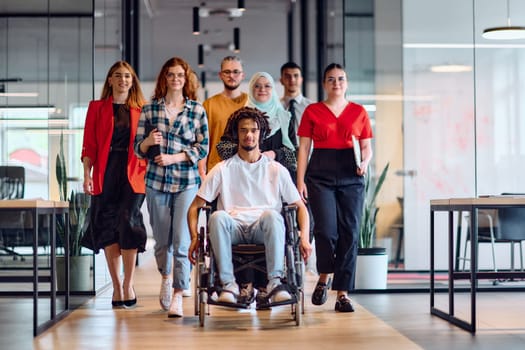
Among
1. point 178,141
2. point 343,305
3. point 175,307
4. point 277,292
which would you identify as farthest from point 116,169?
point 343,305

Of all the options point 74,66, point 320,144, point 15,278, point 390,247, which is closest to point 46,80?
point 74,66

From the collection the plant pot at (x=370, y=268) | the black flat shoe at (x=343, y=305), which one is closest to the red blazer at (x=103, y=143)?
the black flat shoe at (x=343, y=305)

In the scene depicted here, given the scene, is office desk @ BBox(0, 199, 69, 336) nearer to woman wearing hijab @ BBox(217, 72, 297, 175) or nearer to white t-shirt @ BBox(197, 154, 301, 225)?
white t-shirt @ BBox(197, 154, 301, 225)

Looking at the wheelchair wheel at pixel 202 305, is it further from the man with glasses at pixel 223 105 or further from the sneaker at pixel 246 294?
the man with glasses at pixel 223 105

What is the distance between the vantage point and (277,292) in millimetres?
4434

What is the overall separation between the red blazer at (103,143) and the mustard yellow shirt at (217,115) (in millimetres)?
424

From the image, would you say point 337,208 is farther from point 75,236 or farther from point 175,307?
point 75,236

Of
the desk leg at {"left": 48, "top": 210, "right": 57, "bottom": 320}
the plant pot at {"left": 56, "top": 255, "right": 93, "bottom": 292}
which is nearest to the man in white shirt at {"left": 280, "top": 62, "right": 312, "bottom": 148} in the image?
the plant pot at {"left": 56, "top": 255, "right": 93, "bottom": 292}

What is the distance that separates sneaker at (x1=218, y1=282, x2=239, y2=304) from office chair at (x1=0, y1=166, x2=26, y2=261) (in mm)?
1921

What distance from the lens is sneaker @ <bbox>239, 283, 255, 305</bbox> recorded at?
446 centimetres

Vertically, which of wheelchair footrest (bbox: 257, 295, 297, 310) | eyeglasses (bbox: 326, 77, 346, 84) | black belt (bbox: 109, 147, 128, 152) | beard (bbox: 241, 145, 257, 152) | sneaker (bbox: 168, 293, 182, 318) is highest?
eyeglasses (bbox: 326, 77, 346, 84)

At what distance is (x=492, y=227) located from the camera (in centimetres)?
648

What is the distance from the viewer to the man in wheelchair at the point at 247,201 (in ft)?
14.7

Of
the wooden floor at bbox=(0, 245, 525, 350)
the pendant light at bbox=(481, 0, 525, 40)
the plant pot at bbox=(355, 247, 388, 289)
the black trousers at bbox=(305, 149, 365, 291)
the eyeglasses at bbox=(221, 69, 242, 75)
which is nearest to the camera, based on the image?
the wooden floor at bbox=(0, 245, 525, 350)
